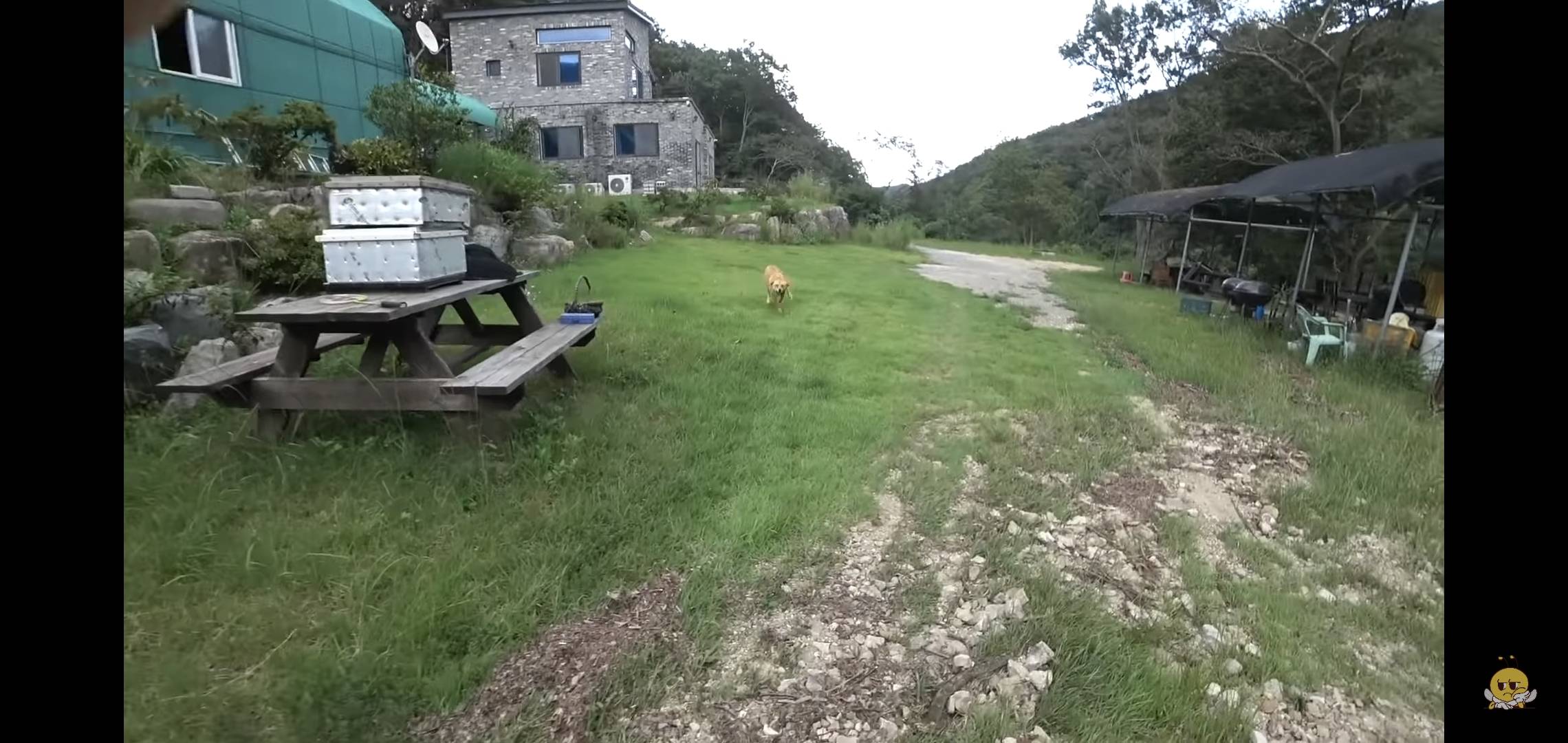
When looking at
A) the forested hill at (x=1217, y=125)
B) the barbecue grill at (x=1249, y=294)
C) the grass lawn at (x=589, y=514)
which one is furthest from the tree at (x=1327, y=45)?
the grass lawn at (x=589, y=514)

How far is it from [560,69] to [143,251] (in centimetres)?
1864

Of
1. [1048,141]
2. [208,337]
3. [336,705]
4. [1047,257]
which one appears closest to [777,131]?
[1048,141]

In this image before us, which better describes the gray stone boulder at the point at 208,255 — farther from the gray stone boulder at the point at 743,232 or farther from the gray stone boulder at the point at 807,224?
the gray stone boulder at the point at 807,224

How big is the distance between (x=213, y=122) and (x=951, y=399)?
6.05 m

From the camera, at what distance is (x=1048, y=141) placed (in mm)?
26734

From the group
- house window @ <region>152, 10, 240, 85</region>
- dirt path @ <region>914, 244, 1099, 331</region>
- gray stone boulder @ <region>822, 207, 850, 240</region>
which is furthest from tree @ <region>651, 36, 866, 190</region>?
house window @ <region>152, 10, 240, 85</region>

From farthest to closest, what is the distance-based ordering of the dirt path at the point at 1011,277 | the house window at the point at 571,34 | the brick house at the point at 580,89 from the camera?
1. the brick house at the point at 580,89
2. the house window at the point at 571,34
3. the dirt path at the point at 1011,277

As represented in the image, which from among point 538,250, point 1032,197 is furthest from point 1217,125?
point 538,250

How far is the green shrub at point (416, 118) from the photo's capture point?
7895mm

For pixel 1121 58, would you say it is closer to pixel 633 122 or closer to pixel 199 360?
pixel 633 122

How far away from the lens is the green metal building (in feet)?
21.6

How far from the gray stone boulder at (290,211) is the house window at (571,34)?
527 inches

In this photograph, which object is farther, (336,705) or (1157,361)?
(1157,361)

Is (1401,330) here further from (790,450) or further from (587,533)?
(587,533)
